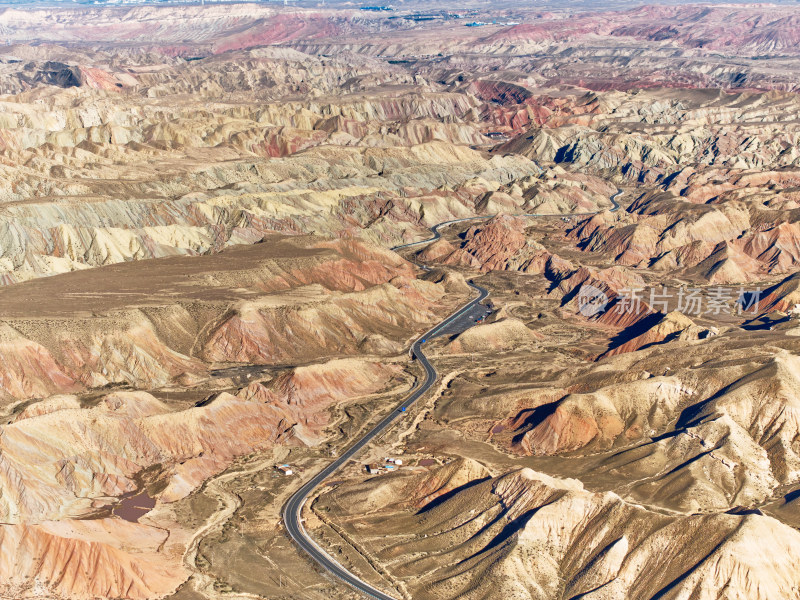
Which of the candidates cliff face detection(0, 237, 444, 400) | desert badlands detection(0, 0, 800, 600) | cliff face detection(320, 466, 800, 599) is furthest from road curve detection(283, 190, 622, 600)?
cliff face detection(0, 237, 444, 400)

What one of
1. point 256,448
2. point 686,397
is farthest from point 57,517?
point 686,397

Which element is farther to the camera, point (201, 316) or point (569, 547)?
point (201, 316)

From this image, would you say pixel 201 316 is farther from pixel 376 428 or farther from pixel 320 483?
pixel 320 483

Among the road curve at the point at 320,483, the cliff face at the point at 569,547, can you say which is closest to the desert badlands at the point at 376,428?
the cliff face at the point at 569,547

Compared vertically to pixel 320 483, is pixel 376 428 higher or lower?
lower

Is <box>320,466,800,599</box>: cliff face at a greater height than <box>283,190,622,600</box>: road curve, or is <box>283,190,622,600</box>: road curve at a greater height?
<box>320,466,800,599</box>: cliff face

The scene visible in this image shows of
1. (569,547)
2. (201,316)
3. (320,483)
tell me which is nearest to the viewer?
(569,547)

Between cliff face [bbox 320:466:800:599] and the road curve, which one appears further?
the road curve

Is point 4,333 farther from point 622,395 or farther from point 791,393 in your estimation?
point 791,393

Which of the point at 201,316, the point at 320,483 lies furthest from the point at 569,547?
the point at 201,316

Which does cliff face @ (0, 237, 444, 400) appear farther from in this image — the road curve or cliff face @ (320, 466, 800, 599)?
cliff face @ (320, 466, 800, 599)

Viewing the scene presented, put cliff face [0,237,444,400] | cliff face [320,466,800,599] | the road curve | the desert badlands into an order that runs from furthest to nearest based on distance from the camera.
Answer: cliff face [0,237,444,400], the road curve, the desert badlands, cliff face [320,466,800,599]
